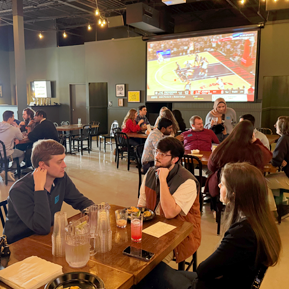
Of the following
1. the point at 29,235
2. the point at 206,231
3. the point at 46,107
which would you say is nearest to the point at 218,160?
the point at 206,231

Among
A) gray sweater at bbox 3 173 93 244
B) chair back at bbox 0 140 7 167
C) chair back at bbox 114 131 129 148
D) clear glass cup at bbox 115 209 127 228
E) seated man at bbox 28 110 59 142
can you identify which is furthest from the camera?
chair back at bbox 114 131 129 148

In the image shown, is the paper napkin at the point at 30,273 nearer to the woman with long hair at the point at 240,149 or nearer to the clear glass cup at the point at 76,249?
the clear glass cup at the point at 76,249

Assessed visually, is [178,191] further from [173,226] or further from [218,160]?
[218,160]

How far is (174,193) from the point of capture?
6.94 ft

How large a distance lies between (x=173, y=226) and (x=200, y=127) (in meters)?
2.85

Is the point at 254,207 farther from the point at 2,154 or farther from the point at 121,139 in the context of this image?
the point at 121,139

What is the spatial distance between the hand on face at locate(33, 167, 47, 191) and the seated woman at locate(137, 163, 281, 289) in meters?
1.10

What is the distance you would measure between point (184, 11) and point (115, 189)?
827 cm

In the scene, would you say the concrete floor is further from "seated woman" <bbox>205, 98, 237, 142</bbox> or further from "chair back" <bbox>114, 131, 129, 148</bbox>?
"seated woman" <bbox>205, 98, 237, 142</bbox>

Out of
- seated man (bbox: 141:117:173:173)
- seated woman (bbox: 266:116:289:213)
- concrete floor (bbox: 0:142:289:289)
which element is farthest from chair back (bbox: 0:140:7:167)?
seated woman (bbox: 266:116:289:213)

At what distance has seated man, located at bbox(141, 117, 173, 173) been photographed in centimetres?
418

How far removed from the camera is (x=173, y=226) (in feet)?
6.28

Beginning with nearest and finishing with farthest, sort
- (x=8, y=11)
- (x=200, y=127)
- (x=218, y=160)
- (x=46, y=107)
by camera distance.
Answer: (x=218, y=160) < (x=200, y=127) < (x=8, y=11) < (x=46, y=107)

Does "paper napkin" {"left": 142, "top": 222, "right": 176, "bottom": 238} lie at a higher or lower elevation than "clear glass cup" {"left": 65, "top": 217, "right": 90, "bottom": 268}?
lower
